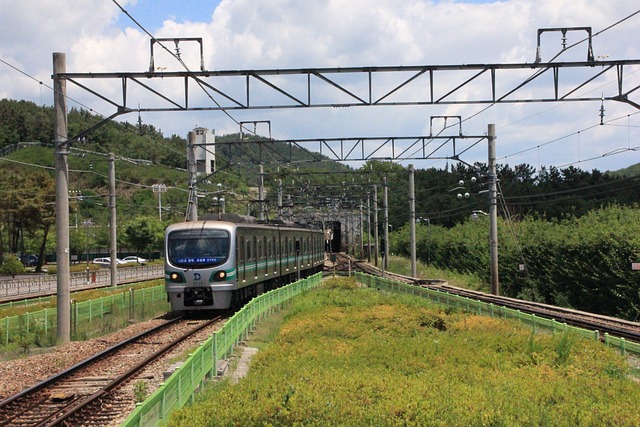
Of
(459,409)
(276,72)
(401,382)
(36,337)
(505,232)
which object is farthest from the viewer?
(505,232)

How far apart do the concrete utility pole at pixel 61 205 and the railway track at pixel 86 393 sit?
2.50 m

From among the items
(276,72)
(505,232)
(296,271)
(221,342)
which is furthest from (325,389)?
(505,232)

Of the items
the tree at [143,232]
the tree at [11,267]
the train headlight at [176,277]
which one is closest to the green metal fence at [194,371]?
the train headlight at [176,277]

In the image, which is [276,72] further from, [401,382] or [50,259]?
[50,259]

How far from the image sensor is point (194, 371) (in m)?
10.9

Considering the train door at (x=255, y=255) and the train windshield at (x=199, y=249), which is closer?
the train windshield at (x=199, y=249)

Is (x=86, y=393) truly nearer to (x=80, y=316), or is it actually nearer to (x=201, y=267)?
(x=201, y=267)

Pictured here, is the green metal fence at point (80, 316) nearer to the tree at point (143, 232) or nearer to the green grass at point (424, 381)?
the green grass at point (424, 381)

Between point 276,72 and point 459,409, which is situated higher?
point 276,72

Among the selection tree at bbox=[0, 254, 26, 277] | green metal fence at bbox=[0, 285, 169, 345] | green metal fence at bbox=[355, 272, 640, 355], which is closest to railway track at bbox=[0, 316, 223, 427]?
green metal fence at bbox=[0, 285, 169, 345]

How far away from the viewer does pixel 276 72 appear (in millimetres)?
19359

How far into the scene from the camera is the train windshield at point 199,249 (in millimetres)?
24703

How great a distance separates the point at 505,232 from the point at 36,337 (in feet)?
98.7

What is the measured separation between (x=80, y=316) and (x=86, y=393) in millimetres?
12091
